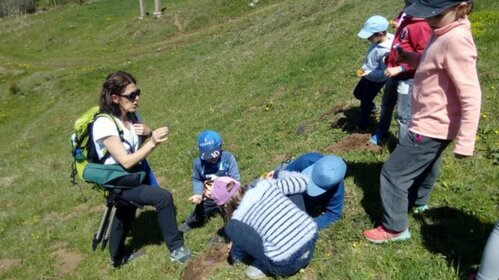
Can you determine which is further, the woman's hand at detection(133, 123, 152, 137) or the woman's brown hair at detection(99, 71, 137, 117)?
the woman's hand at detection(133, 123, 152, 137)

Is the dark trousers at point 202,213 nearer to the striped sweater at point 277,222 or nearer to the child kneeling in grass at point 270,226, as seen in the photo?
the child kneeling in grass at point 270,226

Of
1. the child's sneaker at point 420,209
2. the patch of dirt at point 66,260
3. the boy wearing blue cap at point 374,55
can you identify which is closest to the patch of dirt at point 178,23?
the patch of dirt at point 66,260

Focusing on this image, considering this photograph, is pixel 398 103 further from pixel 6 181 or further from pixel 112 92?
pixel 6 181

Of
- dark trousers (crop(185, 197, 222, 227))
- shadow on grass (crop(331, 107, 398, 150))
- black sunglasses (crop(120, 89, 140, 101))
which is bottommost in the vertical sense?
dark trousers (crop(185, 197, 222, 227))

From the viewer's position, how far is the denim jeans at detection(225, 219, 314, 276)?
490 centimetres

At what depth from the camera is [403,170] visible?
4.71 m

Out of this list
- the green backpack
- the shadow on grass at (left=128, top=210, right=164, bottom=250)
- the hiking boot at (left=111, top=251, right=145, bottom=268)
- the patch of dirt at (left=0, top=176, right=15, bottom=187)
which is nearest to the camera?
the green backpack

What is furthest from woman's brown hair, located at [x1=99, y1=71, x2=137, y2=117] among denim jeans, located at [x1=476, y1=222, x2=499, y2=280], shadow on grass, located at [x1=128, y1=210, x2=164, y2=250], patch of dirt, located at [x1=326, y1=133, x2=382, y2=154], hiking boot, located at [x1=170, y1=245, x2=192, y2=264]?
denim jeans, located at [x1=476, y1=222, x2=499, y2=280]

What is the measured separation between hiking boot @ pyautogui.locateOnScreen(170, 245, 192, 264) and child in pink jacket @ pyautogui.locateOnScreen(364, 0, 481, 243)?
249 centimetres

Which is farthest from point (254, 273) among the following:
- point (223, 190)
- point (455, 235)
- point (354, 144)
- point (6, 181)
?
point (6, 181)

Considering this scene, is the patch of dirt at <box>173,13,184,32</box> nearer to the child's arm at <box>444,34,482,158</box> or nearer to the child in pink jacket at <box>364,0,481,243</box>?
the child in pink jacket at <box>364,0,481,243</box>

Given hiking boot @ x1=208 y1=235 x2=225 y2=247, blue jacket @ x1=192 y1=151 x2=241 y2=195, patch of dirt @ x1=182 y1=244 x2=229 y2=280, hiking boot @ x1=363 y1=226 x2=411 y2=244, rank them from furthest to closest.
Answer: blue jacket @ x1=192 y1=151 x2=241 y2=195
hiking boot @ x1=208 y1=235 x2=225 y2=247
patch of dirt @ x1=182 y1=244 x2=229 y2=280
hiking boot @ x1=363 y1=226 x2=411 y2=244

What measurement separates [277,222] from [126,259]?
3389 millimetres

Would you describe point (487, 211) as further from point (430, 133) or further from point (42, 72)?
point (42, 72)
